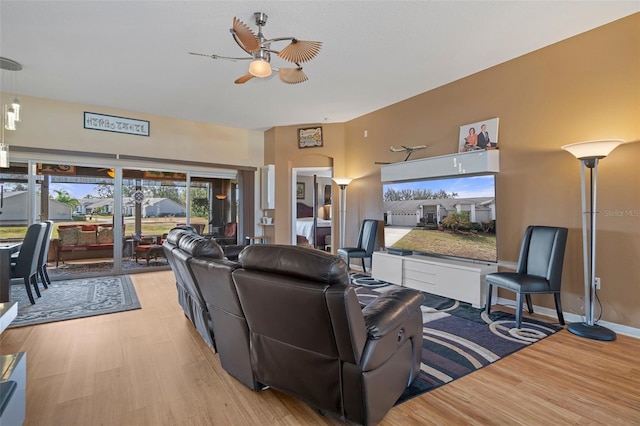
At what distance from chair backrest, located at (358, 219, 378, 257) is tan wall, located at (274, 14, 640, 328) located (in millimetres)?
1669

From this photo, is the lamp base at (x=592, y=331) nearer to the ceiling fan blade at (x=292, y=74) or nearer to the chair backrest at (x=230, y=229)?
the ceiling fan blade at (x=292, y=74)

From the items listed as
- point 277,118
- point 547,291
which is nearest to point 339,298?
point 547,291

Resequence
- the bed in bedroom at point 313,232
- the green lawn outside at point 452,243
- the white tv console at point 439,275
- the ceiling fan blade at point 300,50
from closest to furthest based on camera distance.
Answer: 1. the ceiling fan blade at point 300,50
2. the white tv console at point 439,275
3. the green lawn outside at point 452,243
4. the bed in bedroom at point 313,232

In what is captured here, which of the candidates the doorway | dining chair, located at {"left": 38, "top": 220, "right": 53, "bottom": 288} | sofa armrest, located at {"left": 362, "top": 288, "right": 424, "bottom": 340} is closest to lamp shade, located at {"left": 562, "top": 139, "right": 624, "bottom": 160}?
sofa armrest, located at {"left": 362, "top": 288, "right": 424, "bottom": 340}

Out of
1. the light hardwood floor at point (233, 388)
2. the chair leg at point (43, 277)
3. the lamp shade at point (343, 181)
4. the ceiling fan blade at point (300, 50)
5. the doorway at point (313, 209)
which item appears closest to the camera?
the light hardwood floor at point (233, 388)

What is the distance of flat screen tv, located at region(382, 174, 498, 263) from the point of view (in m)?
3.91

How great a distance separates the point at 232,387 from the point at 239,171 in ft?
18.1

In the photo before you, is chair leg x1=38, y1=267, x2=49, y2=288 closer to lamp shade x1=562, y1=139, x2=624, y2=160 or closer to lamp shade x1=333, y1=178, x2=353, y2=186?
lamp shade x1=333, y1=178, x2=353, y2=186

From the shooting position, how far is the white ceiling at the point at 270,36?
9.45 ft

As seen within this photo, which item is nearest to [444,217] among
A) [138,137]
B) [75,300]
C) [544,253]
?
[544,253]

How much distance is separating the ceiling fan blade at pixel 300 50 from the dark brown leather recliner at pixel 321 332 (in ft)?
6.22

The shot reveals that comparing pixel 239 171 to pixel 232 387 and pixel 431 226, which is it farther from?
pixel 232 387

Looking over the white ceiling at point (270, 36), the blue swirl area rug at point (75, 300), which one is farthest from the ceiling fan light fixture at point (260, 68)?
the blue swirl area rug at point (75, 300)

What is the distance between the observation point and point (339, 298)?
1.38 m
